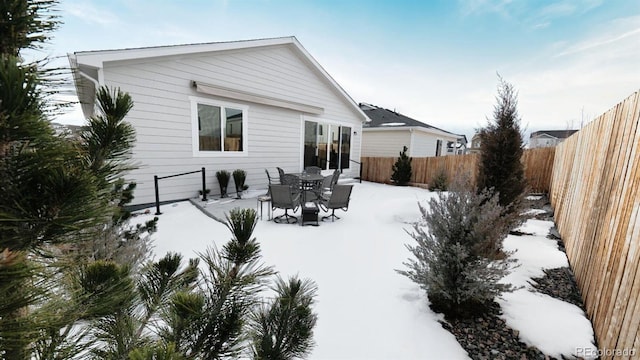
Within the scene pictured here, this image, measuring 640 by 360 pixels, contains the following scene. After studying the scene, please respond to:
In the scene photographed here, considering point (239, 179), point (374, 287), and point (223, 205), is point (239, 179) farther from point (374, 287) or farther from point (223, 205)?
point (374, 287)

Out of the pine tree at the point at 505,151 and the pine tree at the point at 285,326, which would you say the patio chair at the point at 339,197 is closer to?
the pine tree at the point at 505,151

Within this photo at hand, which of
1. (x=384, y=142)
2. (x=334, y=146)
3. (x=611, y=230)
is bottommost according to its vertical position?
(x=611, y=230)

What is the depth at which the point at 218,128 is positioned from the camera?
7.80 meters

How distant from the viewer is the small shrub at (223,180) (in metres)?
7.70

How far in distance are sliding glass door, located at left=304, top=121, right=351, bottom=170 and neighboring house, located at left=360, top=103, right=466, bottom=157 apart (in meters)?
5.46

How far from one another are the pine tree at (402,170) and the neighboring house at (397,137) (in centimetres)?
353

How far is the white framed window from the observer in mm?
7287

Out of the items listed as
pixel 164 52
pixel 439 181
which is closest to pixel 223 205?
pixel 164 52

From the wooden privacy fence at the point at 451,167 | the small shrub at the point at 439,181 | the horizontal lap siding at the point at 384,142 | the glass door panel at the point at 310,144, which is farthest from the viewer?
the horizontal lap siding at the point at 384,142

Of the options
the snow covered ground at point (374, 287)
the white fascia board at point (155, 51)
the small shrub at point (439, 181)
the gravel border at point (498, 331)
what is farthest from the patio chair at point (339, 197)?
the small shrub at point (439, 181)

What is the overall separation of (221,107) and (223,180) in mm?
2232

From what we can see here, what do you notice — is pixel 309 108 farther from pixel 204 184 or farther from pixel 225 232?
pixel 225 232

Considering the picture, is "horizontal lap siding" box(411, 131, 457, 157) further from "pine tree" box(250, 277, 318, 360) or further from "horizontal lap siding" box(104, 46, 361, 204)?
"pine tree" box(250, 277, 318, 360)

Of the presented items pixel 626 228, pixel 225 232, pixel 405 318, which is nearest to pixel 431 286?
pixel 405 318
